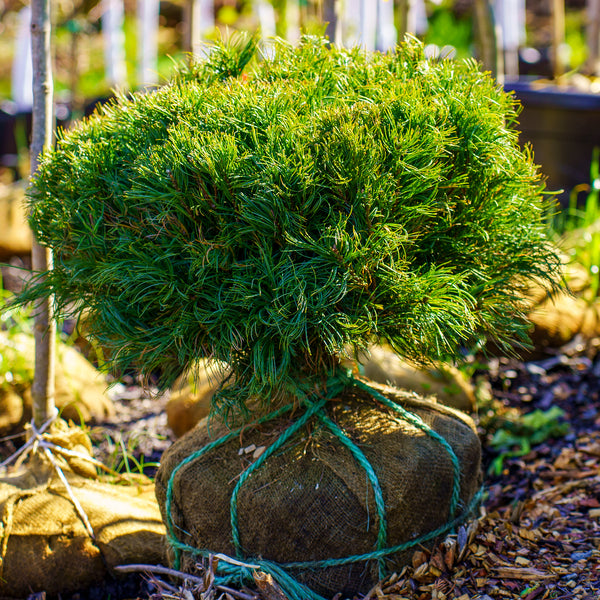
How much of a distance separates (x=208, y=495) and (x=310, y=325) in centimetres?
64

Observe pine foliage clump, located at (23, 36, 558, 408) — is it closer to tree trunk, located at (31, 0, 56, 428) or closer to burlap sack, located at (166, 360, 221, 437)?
tree trunk, located at (31, 0, 56, 428)

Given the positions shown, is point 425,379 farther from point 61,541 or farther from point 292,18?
point 292,18

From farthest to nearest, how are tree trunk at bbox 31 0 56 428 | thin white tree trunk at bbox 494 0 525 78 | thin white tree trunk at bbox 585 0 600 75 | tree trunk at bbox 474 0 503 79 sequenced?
thin white tree trunk at bbox 494 0 525 78 → thin white tree trunk at bbox 585 0 600 75 → tree trunk at bbox 474 0 503 79 → tree trunk at bbox 31 0 56 428

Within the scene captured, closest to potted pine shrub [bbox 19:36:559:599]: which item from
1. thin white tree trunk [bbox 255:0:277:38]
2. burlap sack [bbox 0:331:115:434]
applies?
burlap sack [bbox 0:331:115:434]

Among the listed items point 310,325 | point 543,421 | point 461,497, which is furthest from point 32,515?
point 543,421

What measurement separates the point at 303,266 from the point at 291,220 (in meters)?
0.11

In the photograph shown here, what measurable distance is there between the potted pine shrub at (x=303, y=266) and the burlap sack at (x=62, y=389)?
1275 millimetres

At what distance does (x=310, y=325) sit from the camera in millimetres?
1517

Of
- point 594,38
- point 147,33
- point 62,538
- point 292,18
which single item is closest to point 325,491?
point 62,538

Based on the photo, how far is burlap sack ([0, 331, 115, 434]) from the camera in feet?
9.48

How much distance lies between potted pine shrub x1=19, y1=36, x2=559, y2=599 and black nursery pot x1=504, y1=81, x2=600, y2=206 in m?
2.99

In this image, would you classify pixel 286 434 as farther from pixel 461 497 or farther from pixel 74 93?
pixel 74 93

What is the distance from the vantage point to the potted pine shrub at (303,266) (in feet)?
4.86

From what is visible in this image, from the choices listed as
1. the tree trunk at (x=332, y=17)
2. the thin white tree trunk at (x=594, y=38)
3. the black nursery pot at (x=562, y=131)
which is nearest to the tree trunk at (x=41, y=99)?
the tree trunk at (x=332, y=17)
